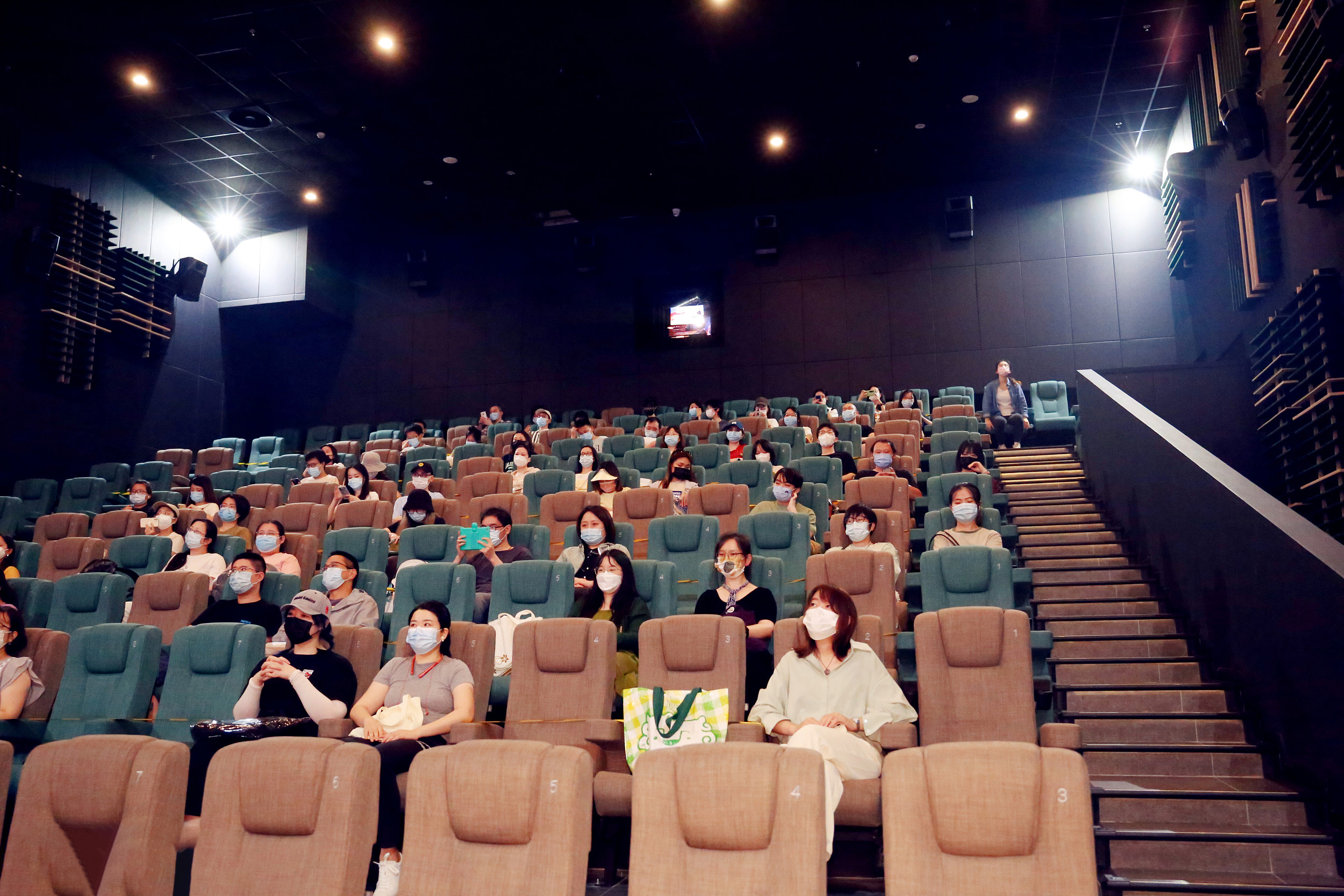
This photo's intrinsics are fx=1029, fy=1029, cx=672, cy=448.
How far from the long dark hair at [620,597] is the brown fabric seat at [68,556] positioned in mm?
3249

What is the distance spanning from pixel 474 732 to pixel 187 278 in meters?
10.0

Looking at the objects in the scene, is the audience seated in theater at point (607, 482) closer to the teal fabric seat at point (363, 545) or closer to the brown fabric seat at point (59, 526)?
the teal fabric seat at point (363, 545)

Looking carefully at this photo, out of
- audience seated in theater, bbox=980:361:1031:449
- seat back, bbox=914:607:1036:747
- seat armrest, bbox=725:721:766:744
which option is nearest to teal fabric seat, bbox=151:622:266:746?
seat armrest, bbox=725:721:766:744

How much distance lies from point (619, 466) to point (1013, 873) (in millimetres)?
5942

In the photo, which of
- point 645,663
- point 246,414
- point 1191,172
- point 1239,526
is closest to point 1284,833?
point 1239,526

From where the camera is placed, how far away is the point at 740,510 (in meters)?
5.84

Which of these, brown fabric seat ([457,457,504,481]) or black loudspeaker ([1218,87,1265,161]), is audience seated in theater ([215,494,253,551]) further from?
black loudspeaker ([1218,87,1265,161])

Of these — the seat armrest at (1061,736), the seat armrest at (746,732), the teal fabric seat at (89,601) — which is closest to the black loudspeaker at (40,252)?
the teal fabric seat at (89,601)

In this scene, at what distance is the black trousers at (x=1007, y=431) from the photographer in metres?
9.09

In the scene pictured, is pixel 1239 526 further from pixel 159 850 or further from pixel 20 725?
pixel 20 725

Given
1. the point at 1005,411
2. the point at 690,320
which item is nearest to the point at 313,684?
the point at 1005,411

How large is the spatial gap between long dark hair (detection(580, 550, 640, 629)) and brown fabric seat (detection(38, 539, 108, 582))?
10.7 ft

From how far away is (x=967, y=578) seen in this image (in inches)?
162

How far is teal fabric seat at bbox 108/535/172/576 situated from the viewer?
579cm
